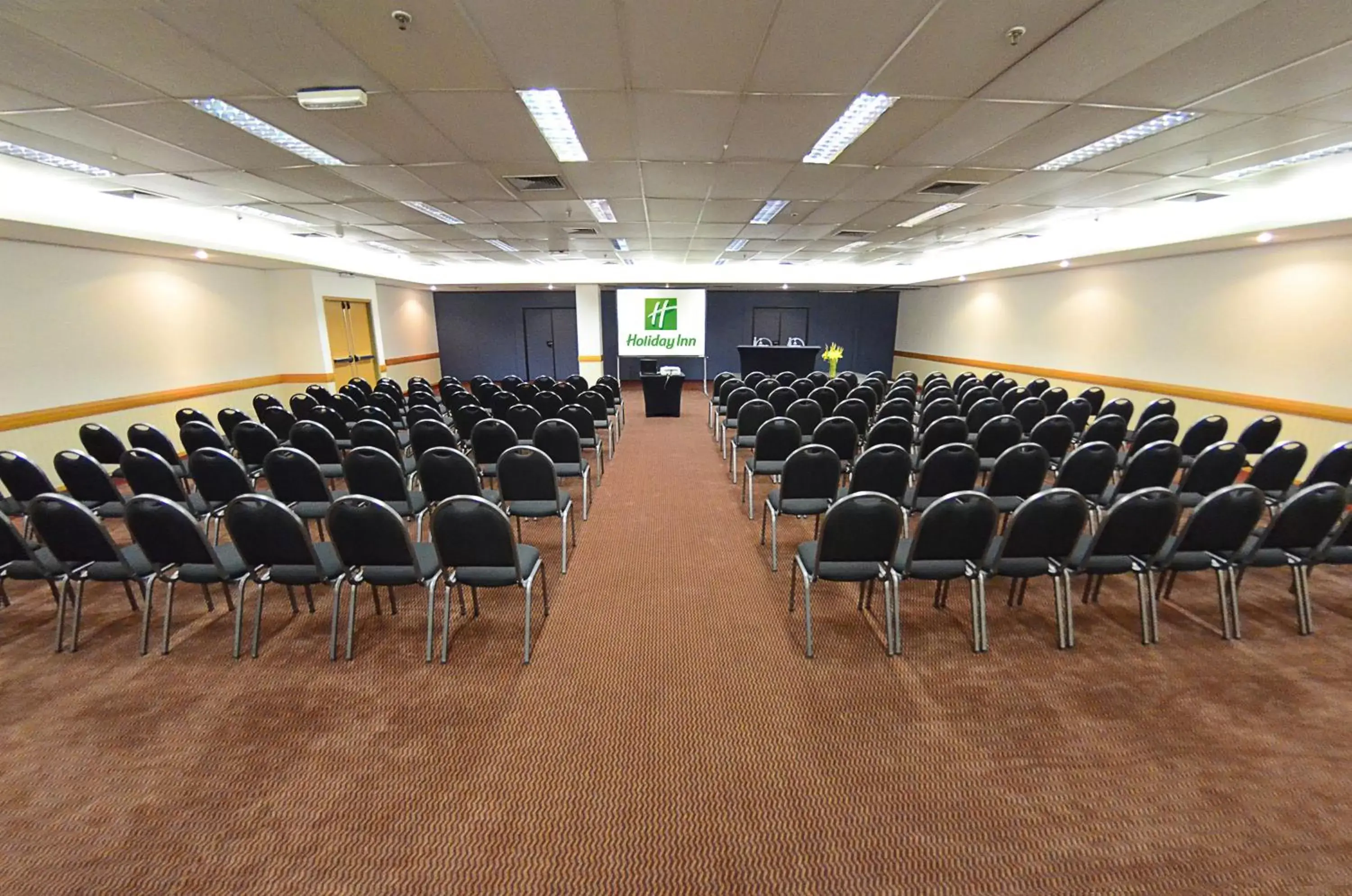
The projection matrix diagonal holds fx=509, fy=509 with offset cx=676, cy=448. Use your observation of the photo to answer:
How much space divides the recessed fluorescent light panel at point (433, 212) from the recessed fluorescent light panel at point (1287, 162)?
30.6ft

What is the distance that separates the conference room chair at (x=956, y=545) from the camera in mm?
2889

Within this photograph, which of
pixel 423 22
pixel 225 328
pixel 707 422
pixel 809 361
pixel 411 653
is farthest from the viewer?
pixel 809 361

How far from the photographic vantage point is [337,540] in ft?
9.73

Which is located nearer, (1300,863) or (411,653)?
(1300,863)

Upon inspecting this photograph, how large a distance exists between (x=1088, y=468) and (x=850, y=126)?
3438 mm

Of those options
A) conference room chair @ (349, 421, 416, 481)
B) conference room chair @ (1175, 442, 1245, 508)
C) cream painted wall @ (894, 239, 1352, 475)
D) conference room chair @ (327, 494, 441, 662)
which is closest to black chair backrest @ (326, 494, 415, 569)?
conference room chair @ (327, 494, 441, 662)

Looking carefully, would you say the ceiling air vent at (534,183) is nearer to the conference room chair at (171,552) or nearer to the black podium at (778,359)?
the conference room chair at (171,552)

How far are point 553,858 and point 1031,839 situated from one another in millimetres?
1902

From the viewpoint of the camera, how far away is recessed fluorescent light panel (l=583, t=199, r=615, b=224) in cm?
671

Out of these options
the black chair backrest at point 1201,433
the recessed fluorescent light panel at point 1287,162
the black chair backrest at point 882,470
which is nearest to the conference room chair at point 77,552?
the black chair backrest at point 882,470

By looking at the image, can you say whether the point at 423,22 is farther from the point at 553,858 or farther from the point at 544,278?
the point at 544,278

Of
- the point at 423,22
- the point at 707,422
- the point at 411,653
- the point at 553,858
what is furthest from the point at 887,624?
the point at 707,422

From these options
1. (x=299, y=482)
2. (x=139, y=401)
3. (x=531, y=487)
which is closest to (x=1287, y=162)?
(x=531, y=487)

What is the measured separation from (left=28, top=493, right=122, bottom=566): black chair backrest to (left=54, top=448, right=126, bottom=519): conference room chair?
108cm
